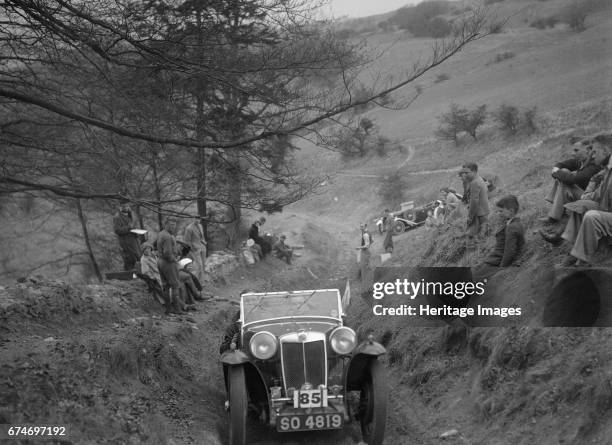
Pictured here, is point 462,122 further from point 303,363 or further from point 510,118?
point 303,363

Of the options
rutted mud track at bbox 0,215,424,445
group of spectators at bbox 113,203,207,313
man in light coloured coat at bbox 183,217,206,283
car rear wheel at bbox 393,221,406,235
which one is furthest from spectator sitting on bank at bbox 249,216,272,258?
rutted mud track at bbox 0,215,424,445

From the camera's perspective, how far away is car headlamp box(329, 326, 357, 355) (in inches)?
321

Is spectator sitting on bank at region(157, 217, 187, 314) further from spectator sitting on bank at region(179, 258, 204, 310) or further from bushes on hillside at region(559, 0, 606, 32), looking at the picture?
bushes on hillside at region(559, 0, 606, 32)

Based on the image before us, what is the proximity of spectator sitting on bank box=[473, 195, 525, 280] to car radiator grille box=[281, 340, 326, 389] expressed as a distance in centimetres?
297

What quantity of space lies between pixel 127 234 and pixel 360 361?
30.9 ft

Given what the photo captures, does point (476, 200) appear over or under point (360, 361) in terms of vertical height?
over

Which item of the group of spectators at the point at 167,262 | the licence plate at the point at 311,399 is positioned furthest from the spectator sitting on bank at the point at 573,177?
the group of spectators at the point at 167,262

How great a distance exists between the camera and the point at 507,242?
9602 millimetres

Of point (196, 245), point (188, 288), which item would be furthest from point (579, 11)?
point (188, 288)

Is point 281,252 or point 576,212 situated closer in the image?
point 576,212

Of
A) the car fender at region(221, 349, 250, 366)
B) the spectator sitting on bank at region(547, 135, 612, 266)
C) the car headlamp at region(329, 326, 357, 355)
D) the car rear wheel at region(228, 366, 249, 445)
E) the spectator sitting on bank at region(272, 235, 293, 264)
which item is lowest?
the spectator sitting on bank at region(272, 235, 293, 264)

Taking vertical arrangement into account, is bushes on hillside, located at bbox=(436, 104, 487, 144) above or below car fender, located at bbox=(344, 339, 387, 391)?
below

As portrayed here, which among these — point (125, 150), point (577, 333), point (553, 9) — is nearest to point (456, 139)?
point (553, 9)

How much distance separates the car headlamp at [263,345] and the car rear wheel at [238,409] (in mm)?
437
